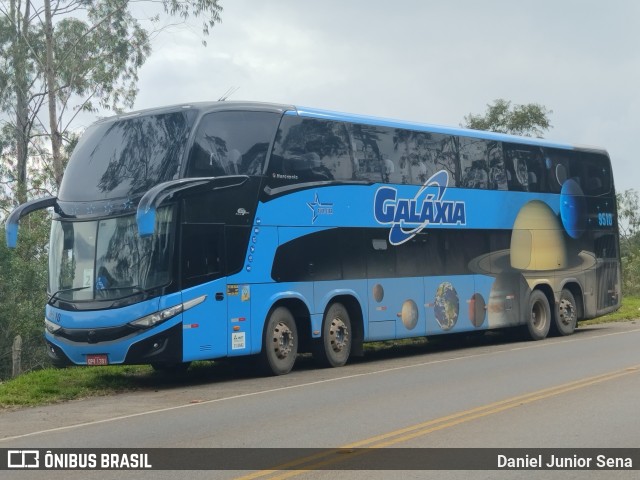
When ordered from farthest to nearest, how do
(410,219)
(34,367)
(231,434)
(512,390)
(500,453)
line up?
1. (34,367)
2. (410,219)
3. (512,390)
4. (231,434)
5. (500,453)

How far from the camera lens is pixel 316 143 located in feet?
60.3

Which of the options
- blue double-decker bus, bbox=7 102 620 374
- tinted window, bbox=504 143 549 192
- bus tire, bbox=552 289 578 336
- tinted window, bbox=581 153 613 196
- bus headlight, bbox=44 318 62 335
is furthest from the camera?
tinted window, bbox=581 153 613 196

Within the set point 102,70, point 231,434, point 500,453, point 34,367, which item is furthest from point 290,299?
point 102,70

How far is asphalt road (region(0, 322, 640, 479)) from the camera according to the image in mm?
9992

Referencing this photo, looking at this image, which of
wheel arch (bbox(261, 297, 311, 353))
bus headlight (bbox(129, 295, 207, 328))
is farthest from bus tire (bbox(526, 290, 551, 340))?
bus headlight (bbox(129, 295, 207, 328))

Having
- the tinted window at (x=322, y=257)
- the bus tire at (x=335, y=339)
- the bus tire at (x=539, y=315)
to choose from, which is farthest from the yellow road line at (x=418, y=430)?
the bus tire at (x=539, y=315)

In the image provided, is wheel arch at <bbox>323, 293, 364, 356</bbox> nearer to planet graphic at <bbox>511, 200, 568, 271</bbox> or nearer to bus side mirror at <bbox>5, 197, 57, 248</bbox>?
bus side mirror at <bbox>5, 197, 57, 248</bbox>

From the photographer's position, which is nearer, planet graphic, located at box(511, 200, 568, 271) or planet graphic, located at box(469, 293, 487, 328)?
planet graphic, located at box(469, 293, 487, 328)

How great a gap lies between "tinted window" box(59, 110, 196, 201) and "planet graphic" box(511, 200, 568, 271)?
9.87 metres

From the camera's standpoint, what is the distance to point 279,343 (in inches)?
692

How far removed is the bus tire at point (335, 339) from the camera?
18.4 meters

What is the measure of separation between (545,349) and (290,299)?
5.96 metres

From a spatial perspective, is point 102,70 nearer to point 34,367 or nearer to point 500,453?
point 34,367

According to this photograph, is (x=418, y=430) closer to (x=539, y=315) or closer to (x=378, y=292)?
(x=378, y=292)
